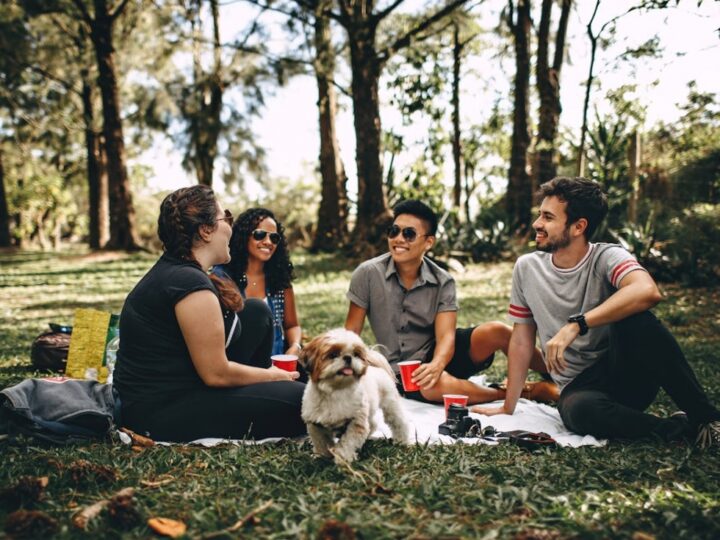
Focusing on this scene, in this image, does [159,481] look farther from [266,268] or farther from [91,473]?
[266,268]

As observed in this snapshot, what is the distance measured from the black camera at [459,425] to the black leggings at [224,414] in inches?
37.3

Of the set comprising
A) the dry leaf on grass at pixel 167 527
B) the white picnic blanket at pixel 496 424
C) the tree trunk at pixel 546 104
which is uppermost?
the tree trunk at pixel 546 104

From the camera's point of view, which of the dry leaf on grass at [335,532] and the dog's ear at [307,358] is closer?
the dry leaf on grass at [335,532]

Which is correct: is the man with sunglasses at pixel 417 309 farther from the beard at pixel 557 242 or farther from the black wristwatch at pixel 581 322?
the black wristwatch at pixel 581 322

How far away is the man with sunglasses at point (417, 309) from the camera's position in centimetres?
449

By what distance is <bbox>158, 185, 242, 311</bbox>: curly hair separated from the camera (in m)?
3.26

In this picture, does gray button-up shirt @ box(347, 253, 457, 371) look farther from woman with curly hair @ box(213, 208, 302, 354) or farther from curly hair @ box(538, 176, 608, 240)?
curly hair @ box(538, 176, 608, 240)

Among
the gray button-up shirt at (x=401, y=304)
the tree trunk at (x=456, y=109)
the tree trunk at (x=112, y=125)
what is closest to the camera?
the gray button-up shirt at (x=401, y=304)

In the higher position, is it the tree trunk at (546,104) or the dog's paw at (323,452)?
the tree trunk at (546,104)

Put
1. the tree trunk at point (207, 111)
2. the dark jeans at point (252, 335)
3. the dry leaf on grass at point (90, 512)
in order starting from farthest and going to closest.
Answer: the tree trunk at point (207, 111) → the dark jeans at point (252, 335) → the dry leaf on grass at point (90, 512)

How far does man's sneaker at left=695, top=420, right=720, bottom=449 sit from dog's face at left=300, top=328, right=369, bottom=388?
75.2 inches

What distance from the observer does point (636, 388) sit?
3645 mm

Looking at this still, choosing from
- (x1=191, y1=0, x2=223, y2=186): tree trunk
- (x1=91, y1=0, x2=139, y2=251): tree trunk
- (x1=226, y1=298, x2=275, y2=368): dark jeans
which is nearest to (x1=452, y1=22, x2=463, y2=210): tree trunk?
(x1=191, y1=0, x2=223, y2=186): tree trunk

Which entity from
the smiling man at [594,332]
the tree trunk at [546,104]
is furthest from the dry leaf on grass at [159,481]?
the tree trunk at [546,104]
